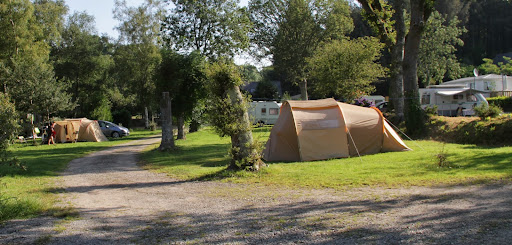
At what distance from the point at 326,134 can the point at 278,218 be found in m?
7.62

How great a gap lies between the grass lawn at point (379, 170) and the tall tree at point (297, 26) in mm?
24566

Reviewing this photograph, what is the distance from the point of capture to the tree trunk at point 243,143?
35.0 feet

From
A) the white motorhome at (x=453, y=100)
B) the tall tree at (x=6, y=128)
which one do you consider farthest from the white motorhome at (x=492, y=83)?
the tall tree at (x=6, y=128)

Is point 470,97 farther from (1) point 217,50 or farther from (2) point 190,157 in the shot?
(2) point 190,157

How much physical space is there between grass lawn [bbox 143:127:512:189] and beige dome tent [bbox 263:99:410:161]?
594 mm

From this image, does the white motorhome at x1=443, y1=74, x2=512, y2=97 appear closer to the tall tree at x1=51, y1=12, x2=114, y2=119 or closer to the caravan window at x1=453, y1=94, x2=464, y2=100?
the caravan window at x1=453, y1=94, x2=464, y2=100

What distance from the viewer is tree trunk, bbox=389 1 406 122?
65.2 feet

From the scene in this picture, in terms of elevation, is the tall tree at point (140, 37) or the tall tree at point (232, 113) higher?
the tall tree at point (140, 37)

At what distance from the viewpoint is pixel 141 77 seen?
1608 inches

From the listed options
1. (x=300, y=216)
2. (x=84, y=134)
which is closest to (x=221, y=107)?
(x=300, y=216)

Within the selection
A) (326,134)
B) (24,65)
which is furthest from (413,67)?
(24,65)

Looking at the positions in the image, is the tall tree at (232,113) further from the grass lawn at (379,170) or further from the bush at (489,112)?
the bush at (489,112)

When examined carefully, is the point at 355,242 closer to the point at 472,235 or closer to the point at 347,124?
the point at 472,235

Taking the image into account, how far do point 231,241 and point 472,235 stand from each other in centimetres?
284
